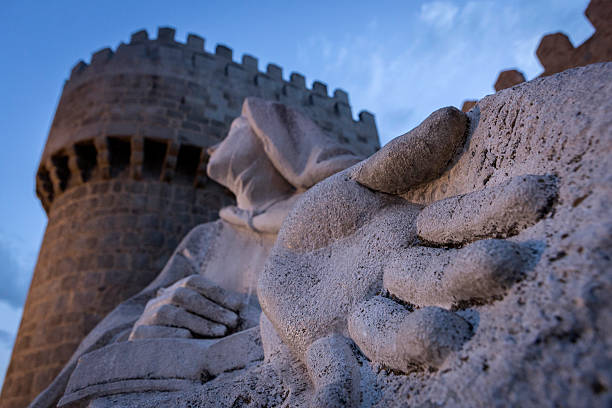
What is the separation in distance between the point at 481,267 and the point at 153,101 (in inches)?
211

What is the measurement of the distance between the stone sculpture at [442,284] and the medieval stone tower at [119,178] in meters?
3.23

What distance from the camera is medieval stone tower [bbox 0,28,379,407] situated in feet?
13.8

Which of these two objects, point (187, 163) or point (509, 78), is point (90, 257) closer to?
point (187, 163)

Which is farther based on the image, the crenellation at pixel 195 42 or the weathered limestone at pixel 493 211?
the crenellation at pixel 195 42

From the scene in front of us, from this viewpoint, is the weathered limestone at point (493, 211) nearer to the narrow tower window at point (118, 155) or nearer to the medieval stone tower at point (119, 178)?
the medieval stone tower at point (119, 178)

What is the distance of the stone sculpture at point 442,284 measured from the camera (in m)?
0.49

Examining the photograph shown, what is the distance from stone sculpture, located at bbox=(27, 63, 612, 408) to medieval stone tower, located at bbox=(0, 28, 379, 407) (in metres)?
3.23

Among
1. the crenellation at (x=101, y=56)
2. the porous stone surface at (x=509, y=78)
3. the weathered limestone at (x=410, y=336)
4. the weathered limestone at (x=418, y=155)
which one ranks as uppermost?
the crenellation at (x=101, y=56)

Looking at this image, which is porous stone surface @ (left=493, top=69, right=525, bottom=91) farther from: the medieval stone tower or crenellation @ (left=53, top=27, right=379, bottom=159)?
crenellation @ (left=53, top=27, right=379, bottom=159)

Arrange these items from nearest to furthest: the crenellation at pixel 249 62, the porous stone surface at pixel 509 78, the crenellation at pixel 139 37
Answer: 1. the porous stone surface at pixel 509 78
2. the crenellation at pixel 139 37
3. the crenellation at pixel 249 62

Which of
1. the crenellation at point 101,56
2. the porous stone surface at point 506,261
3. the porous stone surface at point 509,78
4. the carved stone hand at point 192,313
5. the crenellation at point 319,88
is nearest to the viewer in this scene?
the porous stone surface at point 506,261

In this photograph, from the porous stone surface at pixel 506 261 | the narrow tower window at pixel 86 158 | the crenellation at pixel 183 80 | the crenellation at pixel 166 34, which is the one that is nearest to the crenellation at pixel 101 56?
the crenellation at pixel 183 80

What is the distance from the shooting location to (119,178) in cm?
495

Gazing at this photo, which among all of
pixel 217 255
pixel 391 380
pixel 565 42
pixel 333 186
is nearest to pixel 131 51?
pixel 217 255
